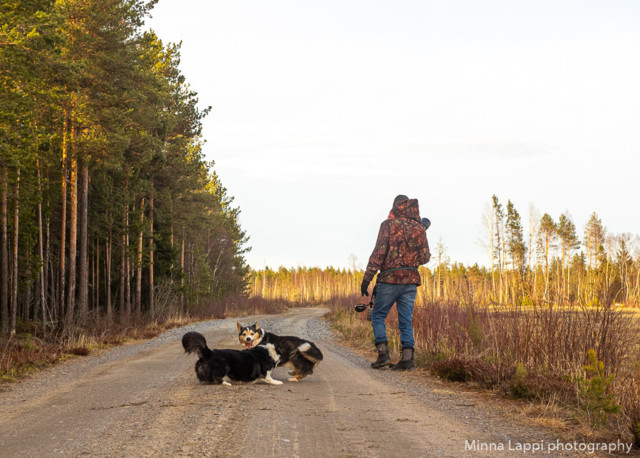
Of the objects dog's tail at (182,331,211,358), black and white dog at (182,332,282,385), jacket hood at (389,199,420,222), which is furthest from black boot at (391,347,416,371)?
dog's tail at (182,331,211,358)

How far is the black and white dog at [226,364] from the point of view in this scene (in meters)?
7.32

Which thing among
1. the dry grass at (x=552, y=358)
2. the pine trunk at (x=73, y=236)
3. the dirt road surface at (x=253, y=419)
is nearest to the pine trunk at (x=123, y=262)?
the pine trunk at (x=73, y=236)

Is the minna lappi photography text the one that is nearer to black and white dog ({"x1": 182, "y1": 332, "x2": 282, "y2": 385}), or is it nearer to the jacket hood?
black and white dog ({"x1": 182, "y1": 332, "x2": 282, "y2": 385})

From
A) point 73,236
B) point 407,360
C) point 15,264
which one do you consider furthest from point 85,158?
point 407,360

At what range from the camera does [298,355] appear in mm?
7988

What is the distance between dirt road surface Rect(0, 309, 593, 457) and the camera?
169 inches

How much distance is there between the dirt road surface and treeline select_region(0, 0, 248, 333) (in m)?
8.78

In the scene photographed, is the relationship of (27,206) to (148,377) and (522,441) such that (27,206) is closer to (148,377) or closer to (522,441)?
(148,377)

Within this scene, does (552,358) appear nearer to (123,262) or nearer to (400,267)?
(400,267)

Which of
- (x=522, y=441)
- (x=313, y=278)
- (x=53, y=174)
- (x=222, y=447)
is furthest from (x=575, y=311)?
(x=313, y=278)

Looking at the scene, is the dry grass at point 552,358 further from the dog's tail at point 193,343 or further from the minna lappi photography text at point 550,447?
the dog's tail at point 193,343

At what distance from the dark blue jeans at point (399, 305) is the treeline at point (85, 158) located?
9811 millimetres

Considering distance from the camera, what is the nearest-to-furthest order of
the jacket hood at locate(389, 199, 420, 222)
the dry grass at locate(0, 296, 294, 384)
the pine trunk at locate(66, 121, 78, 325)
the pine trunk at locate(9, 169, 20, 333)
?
the jacket hood at locate(389, 199, 420, 222) < the dry grass at locate(0, 296, 294, 384) < the pine trunk at locate(9, 169, 20, 333) < the pine trunk at locate(66, 121, 78, 325)

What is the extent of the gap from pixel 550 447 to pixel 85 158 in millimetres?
20084
